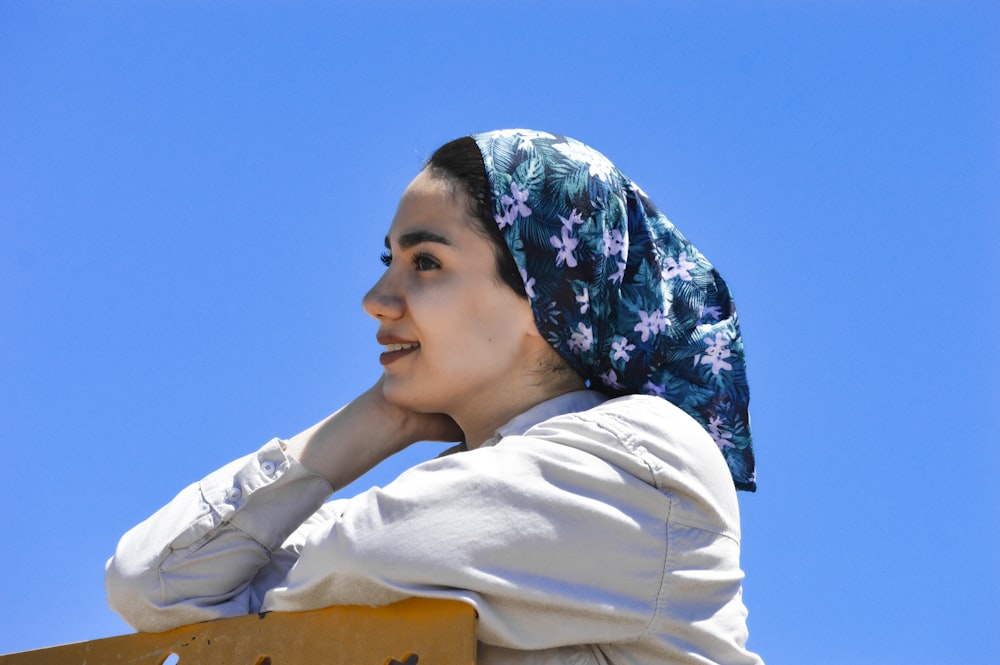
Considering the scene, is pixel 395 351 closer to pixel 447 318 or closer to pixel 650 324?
pixel 447 318

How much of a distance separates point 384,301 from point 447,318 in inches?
7.0

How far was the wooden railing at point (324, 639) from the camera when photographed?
2.61 metres

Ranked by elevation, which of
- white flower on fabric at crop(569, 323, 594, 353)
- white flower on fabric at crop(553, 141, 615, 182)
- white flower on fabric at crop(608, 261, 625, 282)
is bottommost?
white flower on fabric at crop(569, 323, 594, 353)

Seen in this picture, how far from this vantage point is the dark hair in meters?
3.20

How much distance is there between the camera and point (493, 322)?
320 cm

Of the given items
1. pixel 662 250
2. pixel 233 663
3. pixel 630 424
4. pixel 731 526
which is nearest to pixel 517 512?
pixel 630 424

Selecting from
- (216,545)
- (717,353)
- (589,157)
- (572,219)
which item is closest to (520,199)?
(572,219)

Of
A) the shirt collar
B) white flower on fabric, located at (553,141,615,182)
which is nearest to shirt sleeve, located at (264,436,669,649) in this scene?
the shirt collar

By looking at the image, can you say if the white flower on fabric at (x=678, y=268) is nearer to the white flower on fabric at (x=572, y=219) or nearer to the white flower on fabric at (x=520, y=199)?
the white flower on fabric at (x=572, y=219)

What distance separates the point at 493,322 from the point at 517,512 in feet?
2.20

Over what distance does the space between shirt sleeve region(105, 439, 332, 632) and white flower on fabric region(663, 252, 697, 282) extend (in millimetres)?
1035

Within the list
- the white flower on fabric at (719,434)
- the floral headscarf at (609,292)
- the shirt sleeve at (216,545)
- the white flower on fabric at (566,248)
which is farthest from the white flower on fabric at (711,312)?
the shirt sleeve at (216,545)

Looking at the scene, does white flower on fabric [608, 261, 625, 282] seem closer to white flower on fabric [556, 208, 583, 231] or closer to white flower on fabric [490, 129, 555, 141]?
white flower on fabric [556, 208, 583, 231]

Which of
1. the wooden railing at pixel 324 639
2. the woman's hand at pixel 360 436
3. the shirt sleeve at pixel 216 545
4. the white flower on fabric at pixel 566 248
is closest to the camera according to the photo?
the wooden railing at pixel 324 639
